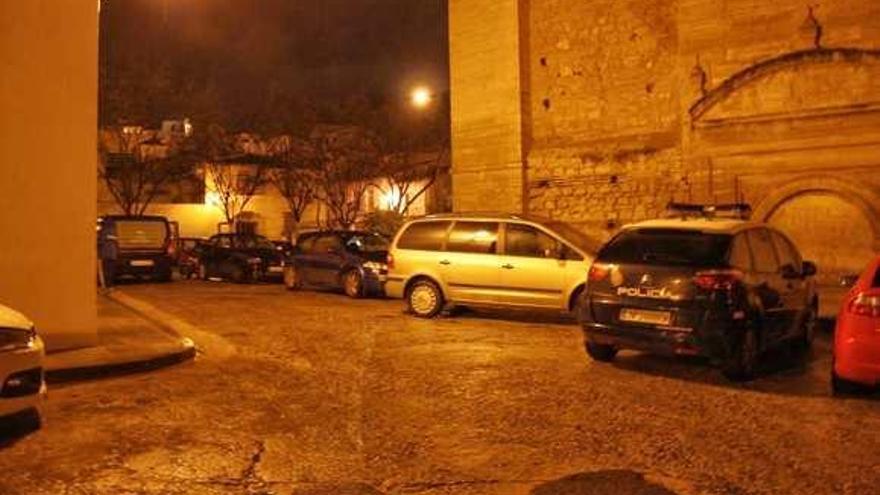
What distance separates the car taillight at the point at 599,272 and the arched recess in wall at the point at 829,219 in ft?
29.2

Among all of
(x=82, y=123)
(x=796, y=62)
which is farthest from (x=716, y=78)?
(x=82, y=123)

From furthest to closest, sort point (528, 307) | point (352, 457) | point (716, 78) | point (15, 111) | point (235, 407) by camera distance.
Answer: point (716, 78)
point (528, 307)
point (15, 111)
point (235, 407)
point (352, 457)

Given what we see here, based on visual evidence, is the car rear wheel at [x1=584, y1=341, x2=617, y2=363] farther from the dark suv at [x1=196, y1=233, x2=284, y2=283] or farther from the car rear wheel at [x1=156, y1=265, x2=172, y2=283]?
the car rear wheel at [x1=156, y1=265, x2=172, y2=283]

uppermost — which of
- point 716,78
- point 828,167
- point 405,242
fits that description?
point 716,78

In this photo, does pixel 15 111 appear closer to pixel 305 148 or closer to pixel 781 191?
pixel 781 191

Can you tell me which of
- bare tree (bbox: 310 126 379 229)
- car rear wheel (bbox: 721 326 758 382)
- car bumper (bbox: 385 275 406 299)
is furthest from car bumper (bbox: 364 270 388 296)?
bare tree (bbox: 310 126 379 229)

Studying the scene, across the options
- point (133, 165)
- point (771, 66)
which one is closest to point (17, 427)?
point (771, 66)

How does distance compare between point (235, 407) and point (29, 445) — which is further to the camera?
point (235, 407)

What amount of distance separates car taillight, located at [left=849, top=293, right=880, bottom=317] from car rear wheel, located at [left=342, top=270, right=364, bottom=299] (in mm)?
11202

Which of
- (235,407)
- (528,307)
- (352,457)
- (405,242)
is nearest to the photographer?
(352,457)

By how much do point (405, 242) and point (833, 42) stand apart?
8.95m

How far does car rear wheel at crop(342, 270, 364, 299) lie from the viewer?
1745 cm

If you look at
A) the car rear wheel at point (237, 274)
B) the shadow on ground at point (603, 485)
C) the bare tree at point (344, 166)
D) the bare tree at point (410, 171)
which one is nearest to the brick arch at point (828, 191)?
the shadow on ground at point (603, 485)

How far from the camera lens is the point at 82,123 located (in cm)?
991
